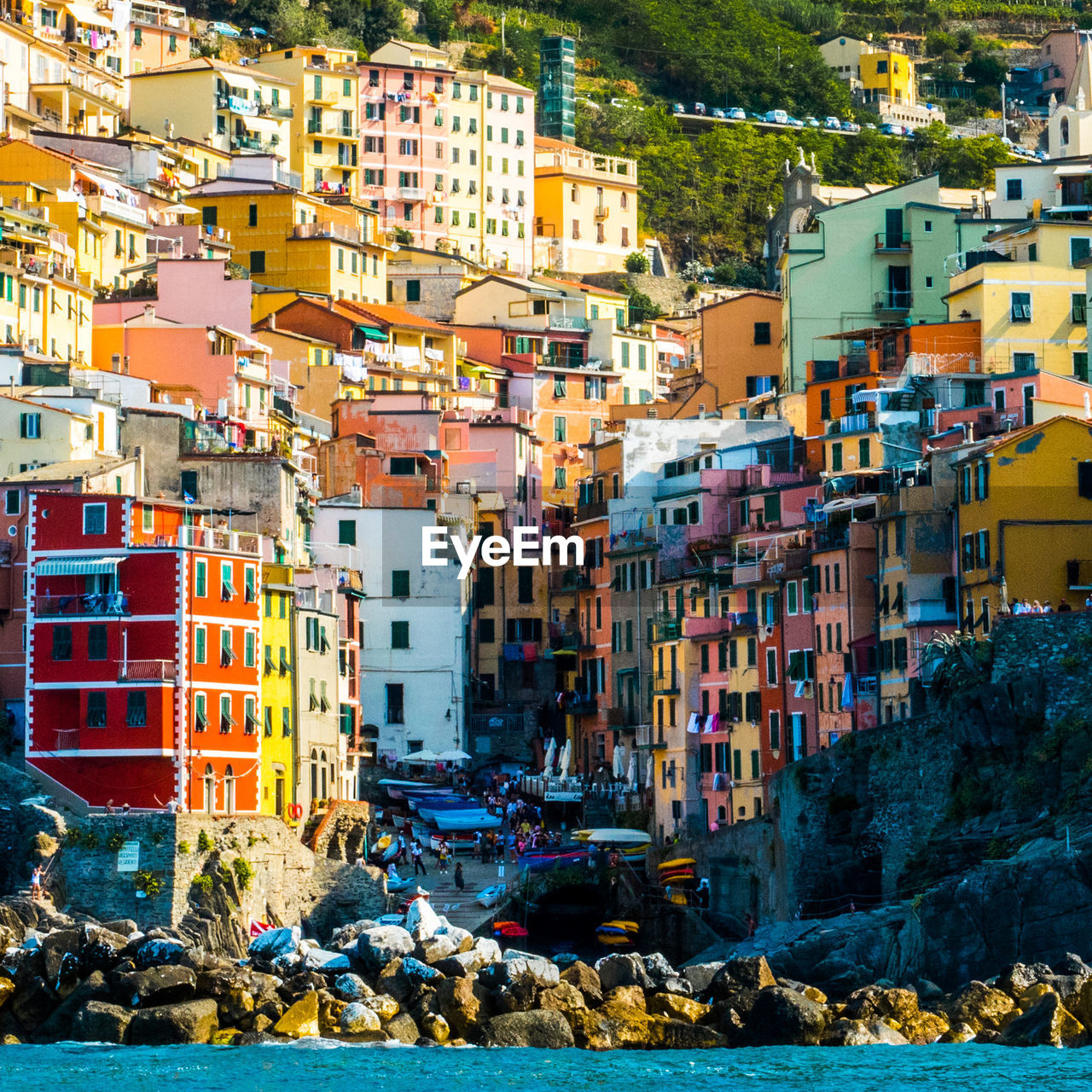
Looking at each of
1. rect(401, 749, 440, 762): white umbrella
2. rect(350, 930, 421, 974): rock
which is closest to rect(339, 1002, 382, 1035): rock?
rect(350, 930, 421, 974): rock

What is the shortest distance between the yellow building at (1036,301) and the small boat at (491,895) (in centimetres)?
2943

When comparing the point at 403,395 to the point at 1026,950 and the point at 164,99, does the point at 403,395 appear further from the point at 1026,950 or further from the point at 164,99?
the point at 1026,950

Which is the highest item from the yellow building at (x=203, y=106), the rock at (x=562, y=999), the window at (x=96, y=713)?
the yellow building at (x=203, y=106)

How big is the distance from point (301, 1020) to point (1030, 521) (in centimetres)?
2681

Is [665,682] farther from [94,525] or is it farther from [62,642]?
[62,642]

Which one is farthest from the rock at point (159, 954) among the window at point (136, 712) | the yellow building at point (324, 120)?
the yellow building at point (324, 120)

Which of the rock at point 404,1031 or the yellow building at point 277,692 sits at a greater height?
the yellow building at point 277,692

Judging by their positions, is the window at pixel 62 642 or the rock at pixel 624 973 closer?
the rock at pixel 624 973

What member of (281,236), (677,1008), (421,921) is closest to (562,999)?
(677,1008)

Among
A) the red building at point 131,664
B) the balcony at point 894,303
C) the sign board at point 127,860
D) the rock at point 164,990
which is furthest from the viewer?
the balcony at point 894,303

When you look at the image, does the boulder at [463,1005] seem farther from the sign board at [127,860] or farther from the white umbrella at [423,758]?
→ the white umbrella at [423,758]

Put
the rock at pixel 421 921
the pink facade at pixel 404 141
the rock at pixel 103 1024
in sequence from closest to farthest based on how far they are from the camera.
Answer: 1. the rock at pixel 103 1024
2. the rock at pixel 421 921
3. the pink facade at pixel 404 141

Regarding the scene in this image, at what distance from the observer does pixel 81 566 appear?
261 ft

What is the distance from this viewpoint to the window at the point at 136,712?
78438 mm
